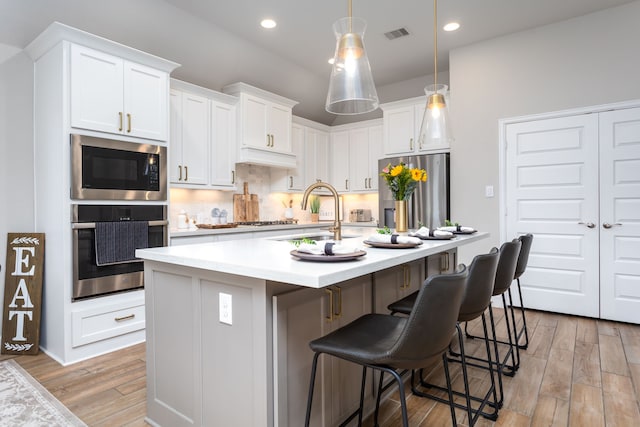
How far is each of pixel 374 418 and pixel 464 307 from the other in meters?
0.77

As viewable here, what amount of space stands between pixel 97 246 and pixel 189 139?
62.1 inches

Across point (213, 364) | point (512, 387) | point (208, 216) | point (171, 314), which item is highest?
point (208, 216)

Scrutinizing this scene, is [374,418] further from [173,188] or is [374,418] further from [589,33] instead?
[589,33]

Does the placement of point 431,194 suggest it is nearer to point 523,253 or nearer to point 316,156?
point 523,253

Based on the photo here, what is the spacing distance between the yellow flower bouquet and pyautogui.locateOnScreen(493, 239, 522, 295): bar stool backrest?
0.73 metres

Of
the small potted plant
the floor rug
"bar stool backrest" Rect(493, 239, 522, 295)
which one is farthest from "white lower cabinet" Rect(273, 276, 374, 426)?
the small potted plant

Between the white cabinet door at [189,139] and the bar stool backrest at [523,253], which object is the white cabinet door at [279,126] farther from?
the bar stool backrest at [523,253]

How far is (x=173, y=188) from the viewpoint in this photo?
412 cm

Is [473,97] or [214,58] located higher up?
[214,58]

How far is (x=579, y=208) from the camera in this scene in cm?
375

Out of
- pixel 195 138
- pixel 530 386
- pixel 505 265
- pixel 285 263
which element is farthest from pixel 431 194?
pixel 285 263

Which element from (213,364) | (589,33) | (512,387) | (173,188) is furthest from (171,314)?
(589,33)

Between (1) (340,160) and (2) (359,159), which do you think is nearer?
(2) (359,159)

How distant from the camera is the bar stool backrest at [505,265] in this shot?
2152mm
